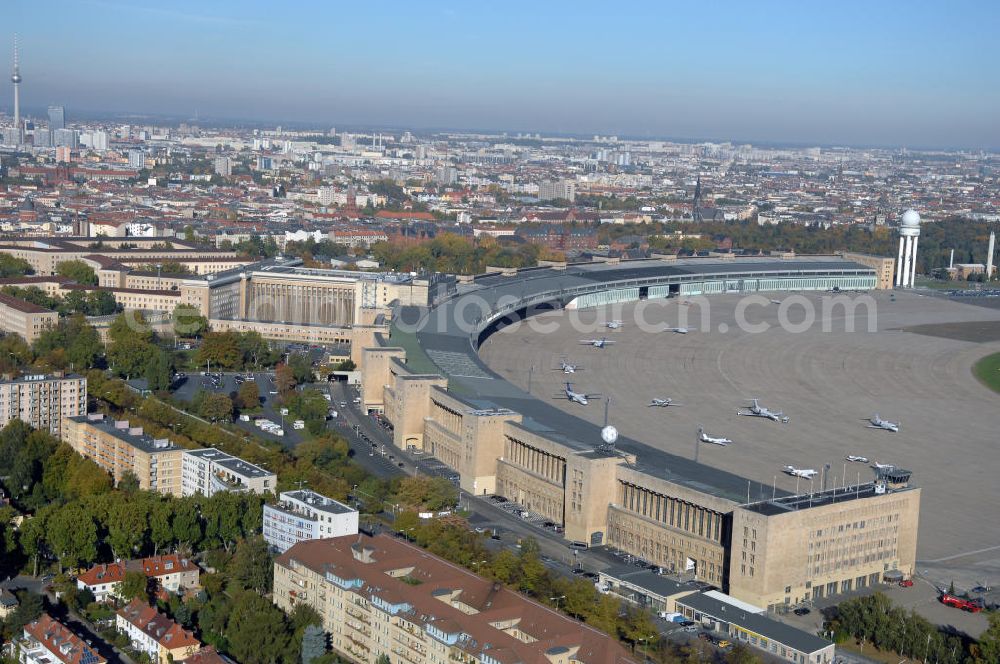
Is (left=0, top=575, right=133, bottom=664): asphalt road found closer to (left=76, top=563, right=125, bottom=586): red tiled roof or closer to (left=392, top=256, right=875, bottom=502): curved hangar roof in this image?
(left=76, top=563, right=125, bottom=586): red tiled roof

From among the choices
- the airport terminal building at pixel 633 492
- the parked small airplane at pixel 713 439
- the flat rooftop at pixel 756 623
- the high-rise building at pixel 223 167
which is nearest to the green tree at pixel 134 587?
the airport terminal building at pixel 633 492

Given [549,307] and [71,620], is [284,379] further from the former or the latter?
[549,307]

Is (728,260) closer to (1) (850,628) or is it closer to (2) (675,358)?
(2) (675,358)

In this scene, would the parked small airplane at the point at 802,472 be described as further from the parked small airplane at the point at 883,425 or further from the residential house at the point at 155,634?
the residential house at the point at 155,634

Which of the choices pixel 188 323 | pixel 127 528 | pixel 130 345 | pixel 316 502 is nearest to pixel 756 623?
pixel 316 502

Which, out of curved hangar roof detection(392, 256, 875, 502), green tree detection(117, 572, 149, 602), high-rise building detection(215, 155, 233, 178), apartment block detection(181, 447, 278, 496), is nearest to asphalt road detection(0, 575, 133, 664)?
green tree detection(117, 572, 149, 602)

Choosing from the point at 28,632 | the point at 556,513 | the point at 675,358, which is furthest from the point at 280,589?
the point at 675,358
